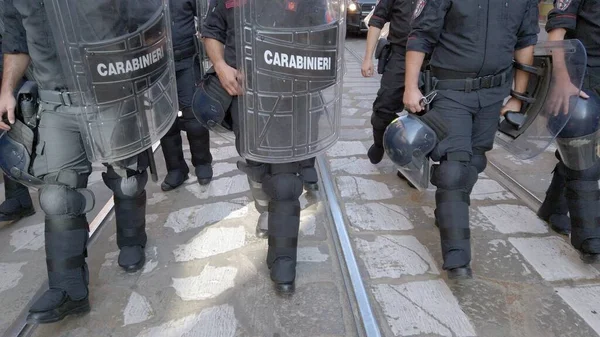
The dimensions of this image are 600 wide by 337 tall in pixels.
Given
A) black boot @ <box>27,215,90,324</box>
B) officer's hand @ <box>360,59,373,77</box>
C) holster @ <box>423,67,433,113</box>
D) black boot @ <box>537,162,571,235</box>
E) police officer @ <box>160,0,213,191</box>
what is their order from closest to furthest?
black boot @ <box>27,215,90,324</box>, holster @ <box>423,67,433,113</box>, black boot @ <box>537,162,571,235</box>, police officer @ <box>160,0,213,191</box>, officer's hand @ <box>360,59,373,77</box>

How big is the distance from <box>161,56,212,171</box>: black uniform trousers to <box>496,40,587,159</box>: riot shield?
7.54 ft

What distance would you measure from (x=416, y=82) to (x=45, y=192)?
1959 millimetres

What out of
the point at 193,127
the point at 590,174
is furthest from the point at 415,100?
the point at 193,127

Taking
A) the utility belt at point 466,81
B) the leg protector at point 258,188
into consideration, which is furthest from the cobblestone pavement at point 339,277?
the utility belt at point 466,81

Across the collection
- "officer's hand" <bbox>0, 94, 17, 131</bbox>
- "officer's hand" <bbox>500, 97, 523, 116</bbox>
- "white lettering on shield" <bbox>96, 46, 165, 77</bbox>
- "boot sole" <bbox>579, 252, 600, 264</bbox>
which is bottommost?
"boot sole" <bbox>579, 252, 600, 264</bbox>

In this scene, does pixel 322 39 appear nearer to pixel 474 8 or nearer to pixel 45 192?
pixel 474 8

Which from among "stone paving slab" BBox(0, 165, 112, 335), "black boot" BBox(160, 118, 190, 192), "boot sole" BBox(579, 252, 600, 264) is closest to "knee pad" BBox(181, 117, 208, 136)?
"black boot" BBox(160, 118, 190, 192)

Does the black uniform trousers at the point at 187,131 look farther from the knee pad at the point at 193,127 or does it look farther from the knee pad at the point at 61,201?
the knee pad at the point at 61,201

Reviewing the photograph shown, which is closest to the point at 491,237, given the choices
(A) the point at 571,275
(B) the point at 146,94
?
(A) the point at 571,275

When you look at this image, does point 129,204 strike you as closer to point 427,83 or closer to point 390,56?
point 427,83

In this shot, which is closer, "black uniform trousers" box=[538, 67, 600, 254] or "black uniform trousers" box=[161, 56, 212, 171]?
"black uniform trousers" box=[538, 67, 600, 254]

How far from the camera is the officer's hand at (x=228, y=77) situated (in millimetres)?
2201

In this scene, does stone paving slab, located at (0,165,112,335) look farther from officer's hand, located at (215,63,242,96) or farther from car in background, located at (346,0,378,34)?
car in background, located at (346,0,378,34)

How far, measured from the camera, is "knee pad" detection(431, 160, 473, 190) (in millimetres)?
2354
